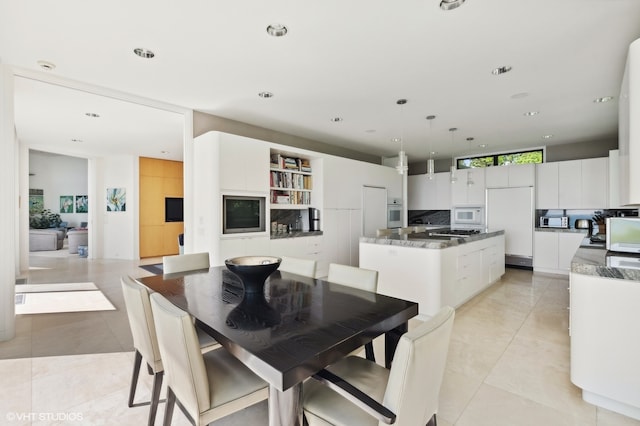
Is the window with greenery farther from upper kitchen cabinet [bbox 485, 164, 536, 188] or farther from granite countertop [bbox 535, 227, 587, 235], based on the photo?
granite countertop [bbox 535, 227, 587, 235]

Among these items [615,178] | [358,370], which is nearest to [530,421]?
[358,370]

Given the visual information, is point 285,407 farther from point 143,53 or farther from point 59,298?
point 59,298

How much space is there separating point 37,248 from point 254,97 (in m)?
9.76

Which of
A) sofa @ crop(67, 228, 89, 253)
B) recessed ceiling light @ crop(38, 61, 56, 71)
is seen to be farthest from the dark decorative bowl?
sofa @ crop(67, 228, 89, 253)

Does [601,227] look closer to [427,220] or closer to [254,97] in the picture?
[427,220]

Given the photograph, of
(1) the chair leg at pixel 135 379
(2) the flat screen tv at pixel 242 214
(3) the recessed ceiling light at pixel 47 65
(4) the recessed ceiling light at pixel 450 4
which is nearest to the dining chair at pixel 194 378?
(1) the chair leg at pixel 135 379

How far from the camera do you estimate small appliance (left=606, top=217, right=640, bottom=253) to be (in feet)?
8.87

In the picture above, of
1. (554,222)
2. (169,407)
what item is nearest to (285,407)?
(169,407)

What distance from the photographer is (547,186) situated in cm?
609

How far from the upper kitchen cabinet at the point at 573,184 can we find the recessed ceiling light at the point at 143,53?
22.5 feet

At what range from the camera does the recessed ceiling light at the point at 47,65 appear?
2.84m

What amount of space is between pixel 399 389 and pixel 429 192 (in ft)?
24.1

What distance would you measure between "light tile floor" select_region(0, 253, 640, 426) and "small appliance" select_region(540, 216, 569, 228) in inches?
114

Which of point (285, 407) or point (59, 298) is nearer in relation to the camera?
point (285, 407)
